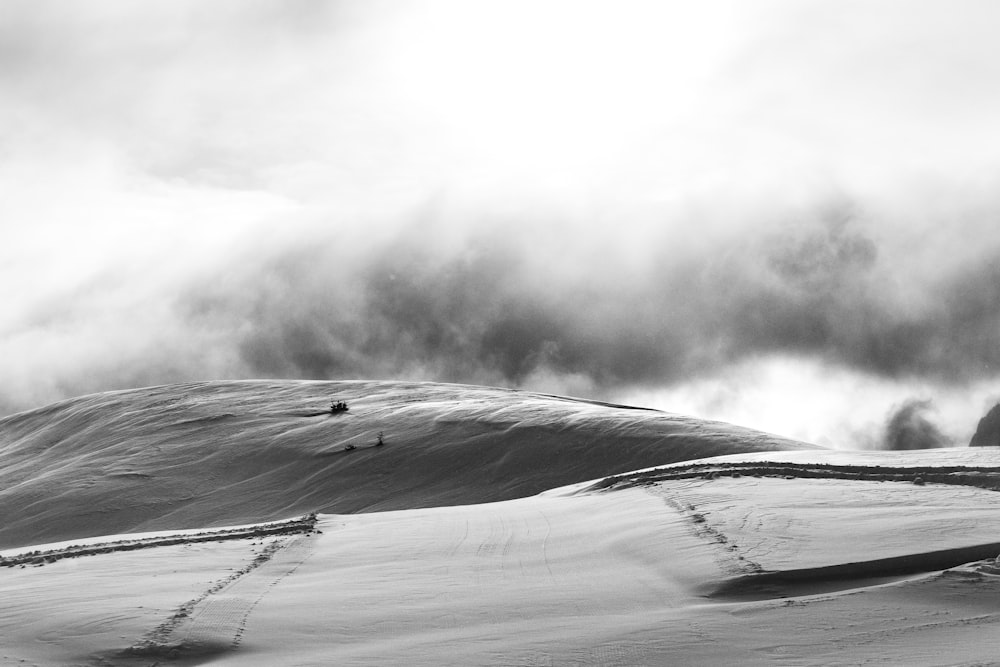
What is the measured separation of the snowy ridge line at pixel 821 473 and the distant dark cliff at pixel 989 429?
5377 cm

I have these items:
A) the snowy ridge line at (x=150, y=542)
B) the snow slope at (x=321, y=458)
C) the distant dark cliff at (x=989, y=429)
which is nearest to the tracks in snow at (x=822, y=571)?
the snowy ridge line at (x=150, y=542)

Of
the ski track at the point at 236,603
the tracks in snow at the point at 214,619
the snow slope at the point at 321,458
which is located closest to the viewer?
the tracks in snow at the point at 214,619

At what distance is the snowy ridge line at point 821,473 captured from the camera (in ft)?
18.6

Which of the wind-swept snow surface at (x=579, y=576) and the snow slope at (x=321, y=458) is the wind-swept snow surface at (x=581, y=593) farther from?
the snow slope at (x=321, y=458)

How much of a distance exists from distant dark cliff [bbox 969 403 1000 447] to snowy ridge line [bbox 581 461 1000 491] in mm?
53770

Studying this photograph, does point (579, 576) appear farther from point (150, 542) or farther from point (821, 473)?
point (150, 542)

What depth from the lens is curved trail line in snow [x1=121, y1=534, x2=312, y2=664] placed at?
3238 millimetres

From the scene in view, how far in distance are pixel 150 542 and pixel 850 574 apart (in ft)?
14.5

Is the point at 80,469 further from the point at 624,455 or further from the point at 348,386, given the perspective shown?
the point at 624,455

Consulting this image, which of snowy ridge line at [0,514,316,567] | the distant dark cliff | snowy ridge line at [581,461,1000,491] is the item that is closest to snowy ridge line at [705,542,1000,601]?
snowy ridge line at [581,461,1000,491]

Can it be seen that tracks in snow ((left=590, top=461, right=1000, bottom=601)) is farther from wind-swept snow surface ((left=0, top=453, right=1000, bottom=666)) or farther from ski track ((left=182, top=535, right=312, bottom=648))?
ski track ((left=182, top=535, right=312, bottom=648))

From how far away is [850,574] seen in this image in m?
3.75

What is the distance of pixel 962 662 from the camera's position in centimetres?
276

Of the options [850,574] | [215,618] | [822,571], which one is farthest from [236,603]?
[850,574]
